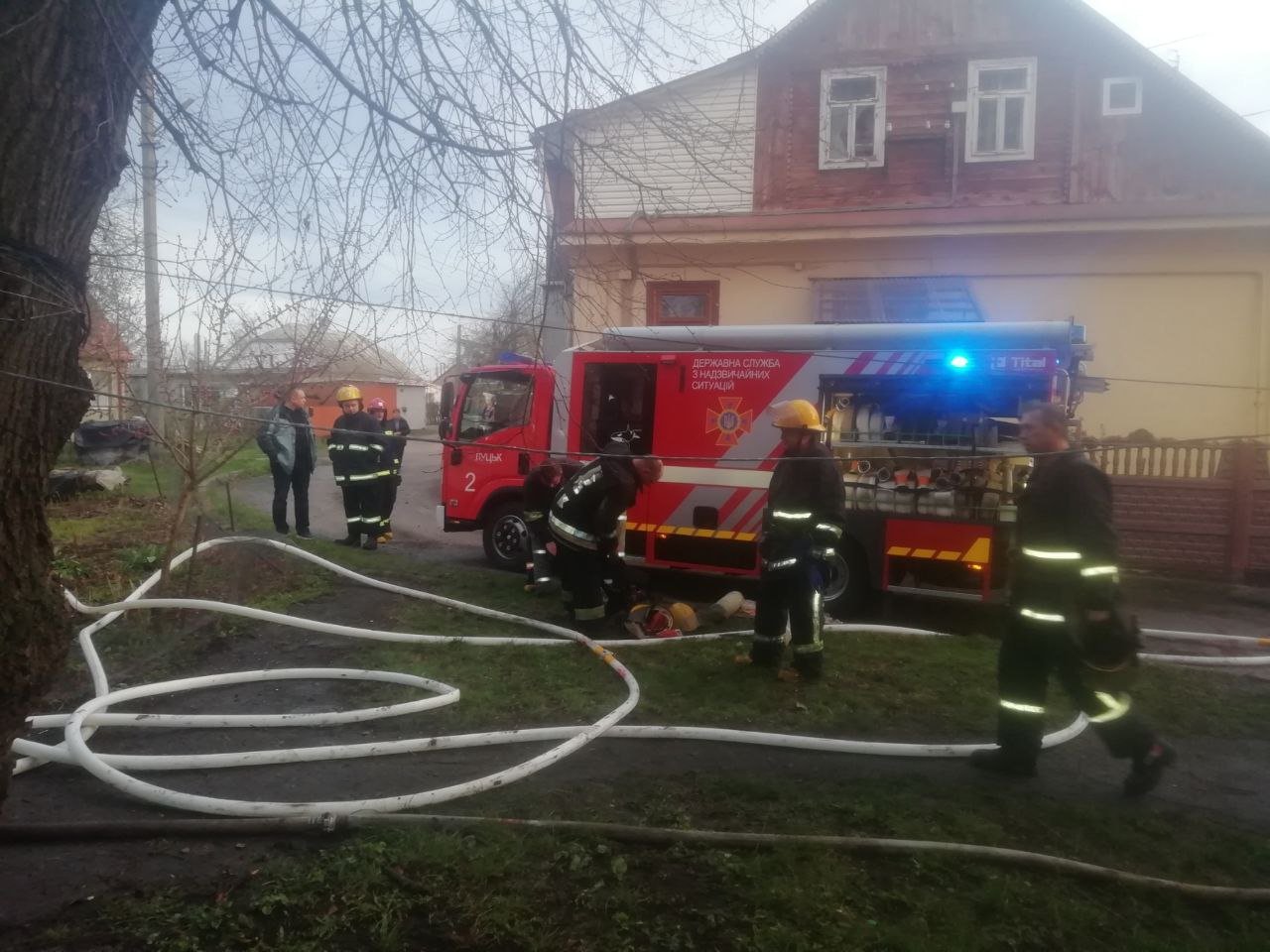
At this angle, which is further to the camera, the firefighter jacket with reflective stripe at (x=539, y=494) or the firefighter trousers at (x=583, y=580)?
the firefighter jacket with reflective stripe at (x=539, y=494)

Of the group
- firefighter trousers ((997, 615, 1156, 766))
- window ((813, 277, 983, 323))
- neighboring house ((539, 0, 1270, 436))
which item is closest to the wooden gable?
neighboring house ((539, 0, 1270, 436))

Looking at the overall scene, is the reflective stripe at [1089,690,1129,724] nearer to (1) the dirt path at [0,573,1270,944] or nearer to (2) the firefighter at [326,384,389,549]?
(1) the dirt path at [0,573,1270,944]

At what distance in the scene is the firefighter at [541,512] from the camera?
7391mm

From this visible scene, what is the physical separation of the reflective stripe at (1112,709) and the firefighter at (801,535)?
66.4 inches

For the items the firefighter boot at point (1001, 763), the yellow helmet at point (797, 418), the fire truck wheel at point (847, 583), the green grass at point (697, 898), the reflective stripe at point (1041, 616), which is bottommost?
the green grass at point (697, 898)

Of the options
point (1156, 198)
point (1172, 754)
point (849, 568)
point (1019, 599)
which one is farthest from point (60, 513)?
point (1156, 198)

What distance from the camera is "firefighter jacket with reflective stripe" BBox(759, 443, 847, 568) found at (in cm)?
525

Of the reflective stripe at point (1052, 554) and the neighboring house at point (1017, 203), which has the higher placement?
the neighboring house at point (1017, 203)

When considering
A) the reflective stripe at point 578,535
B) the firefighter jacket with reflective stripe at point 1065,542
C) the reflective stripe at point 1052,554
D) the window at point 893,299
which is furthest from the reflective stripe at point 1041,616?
the window at point 893,299

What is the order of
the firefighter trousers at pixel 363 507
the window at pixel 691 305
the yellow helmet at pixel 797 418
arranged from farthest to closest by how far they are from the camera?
the window at pixel 691 305
the firefighter trousers at pixel 363 507
the yellow helmet at pixel 797 418

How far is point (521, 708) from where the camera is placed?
4688 millimetres

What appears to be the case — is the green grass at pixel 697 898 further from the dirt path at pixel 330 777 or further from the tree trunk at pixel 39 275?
the tree trunk at pixel 39 275

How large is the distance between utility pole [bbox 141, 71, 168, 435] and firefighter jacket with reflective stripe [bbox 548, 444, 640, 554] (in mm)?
2694

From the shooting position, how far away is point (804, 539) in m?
5.28
